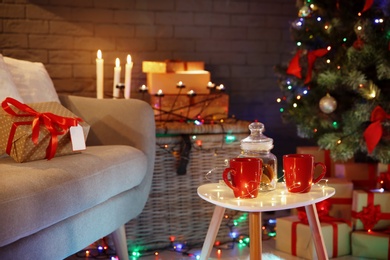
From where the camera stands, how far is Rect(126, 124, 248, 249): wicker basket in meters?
2.41

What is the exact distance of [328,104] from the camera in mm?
2584

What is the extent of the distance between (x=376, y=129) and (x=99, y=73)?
1.15 metres

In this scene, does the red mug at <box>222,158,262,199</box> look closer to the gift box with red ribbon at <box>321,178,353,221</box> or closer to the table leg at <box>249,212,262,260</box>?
the table leg at <box>249,212,262,260</box>

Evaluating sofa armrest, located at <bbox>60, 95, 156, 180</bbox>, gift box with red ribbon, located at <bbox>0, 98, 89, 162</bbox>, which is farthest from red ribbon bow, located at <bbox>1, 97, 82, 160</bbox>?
sofa armrest, located at <bbox>60, 95, 156, 180</bbox>

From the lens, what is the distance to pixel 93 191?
1.65m

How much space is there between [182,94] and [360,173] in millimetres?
858

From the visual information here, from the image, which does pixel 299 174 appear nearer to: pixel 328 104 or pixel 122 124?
pixel 122 124

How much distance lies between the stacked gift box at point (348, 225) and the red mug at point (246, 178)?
0.88 metres

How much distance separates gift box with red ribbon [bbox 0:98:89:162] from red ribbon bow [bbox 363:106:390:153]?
4.03 feet

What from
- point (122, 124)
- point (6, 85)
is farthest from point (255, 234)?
point (6, 85)

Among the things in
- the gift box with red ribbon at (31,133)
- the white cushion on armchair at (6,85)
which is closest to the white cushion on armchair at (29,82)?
the white cushion on armchair at (6,85)

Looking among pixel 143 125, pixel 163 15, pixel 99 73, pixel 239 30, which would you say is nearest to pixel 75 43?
pixel 163 15

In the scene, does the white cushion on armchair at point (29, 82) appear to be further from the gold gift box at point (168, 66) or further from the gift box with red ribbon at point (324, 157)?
the gift box with red ribbon at point (324, 157)

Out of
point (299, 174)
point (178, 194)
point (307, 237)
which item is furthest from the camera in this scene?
point (178, 194)
